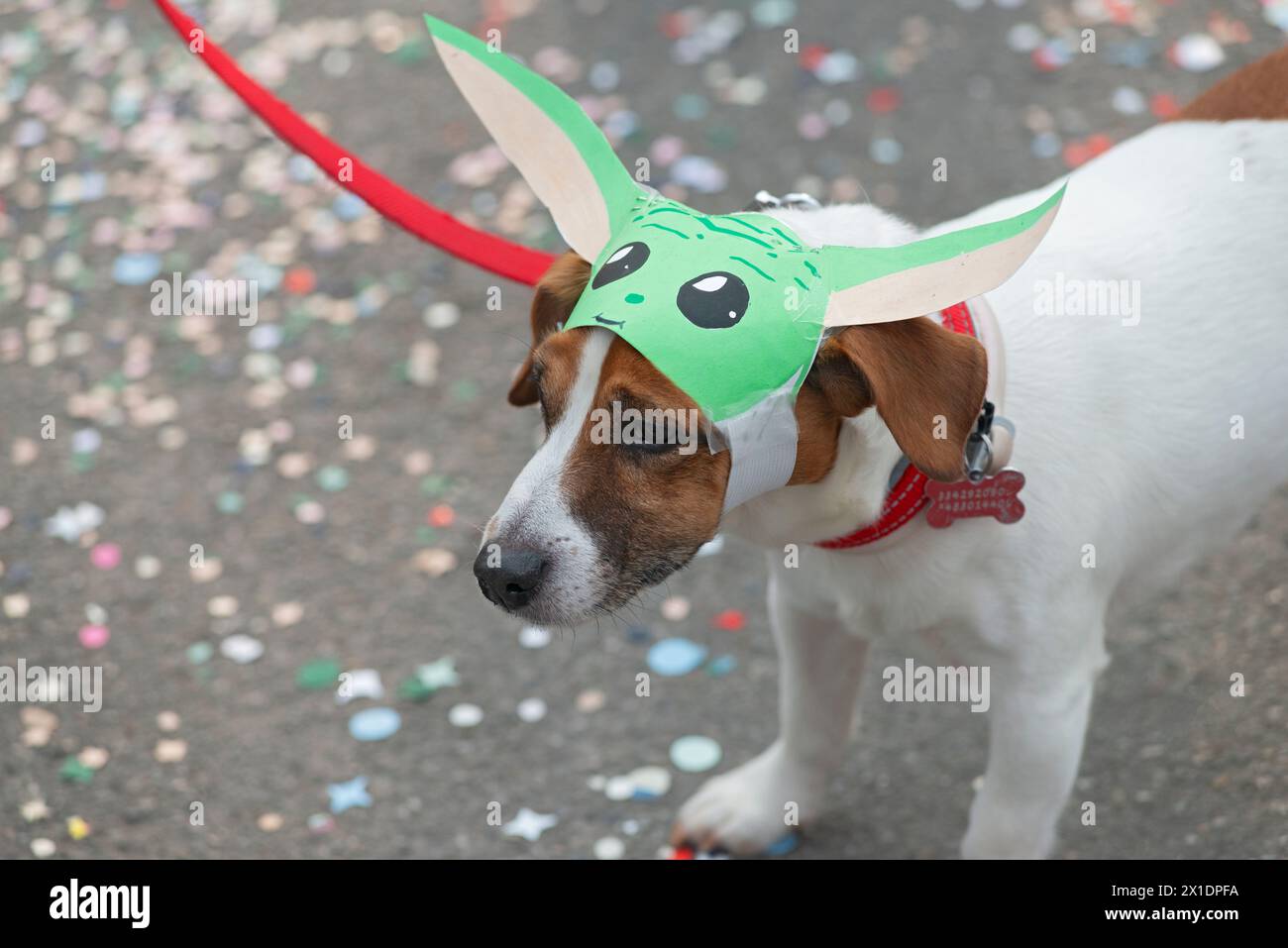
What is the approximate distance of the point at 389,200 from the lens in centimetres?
254

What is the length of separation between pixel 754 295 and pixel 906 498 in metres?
0.49

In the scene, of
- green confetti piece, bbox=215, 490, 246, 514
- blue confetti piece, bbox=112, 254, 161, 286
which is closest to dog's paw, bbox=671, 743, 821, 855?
green confetti piece, bbox=215, 490, 246, 514

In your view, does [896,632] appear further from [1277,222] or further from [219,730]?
[219,730]

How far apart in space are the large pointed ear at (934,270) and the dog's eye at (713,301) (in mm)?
131

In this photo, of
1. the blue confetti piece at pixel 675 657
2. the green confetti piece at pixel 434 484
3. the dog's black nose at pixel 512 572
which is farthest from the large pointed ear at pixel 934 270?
the green confetti piece at pixel 434 484

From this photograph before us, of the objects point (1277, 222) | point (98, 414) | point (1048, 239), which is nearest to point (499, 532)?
point (1048, 239)

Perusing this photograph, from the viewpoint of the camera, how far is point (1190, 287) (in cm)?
252

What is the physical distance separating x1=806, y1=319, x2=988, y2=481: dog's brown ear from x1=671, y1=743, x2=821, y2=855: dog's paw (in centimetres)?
134

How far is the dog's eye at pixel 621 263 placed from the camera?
2.04 metres

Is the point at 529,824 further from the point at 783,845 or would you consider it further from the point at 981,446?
the point at 981,446

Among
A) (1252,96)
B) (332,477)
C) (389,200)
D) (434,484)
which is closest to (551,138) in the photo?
(389,200)

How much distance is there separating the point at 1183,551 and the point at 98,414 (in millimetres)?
3322
